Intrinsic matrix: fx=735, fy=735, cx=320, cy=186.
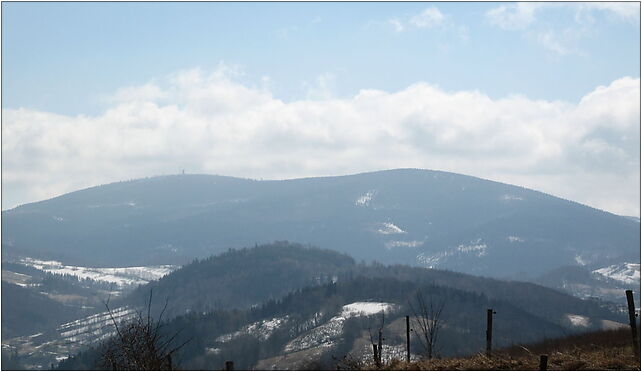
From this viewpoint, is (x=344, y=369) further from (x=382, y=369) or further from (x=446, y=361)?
(x=446, y=361)

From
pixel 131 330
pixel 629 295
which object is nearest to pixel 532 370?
pixel 629 295

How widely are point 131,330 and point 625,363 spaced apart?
17.3m

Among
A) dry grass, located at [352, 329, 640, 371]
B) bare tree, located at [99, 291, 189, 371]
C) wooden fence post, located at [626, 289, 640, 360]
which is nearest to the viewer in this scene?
→ wooden fence post, located at [626, 289, 640, 360]

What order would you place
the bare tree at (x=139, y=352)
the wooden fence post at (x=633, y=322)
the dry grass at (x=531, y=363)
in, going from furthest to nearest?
the bare tree at (x=139, y=352), the dry grass at (x=531, y=363), the wooden fence post at (x=633, y=322)

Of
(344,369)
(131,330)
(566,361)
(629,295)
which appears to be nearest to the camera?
(629,295)

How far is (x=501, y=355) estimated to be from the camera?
24.7 m

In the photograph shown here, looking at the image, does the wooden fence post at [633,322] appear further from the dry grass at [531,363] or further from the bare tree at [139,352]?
the bare tree at [139,352]

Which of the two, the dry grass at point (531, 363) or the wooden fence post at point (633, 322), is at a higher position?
the wooden fence post at point (633, 322)

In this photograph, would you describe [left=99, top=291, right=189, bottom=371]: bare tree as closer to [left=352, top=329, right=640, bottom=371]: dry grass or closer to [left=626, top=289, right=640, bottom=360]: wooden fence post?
[left=352, top=329, right=640, bottom=371]: dry grass

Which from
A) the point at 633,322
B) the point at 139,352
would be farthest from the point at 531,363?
the point at 139,352

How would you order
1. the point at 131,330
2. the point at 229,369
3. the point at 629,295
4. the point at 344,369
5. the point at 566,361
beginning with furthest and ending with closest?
the point at 131,330 → the point at 344,369 → the point at 566,361 → the point at 629,295 → the point at 229,369

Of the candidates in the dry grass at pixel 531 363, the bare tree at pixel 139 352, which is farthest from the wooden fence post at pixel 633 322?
the bare tree at pixel 139 352

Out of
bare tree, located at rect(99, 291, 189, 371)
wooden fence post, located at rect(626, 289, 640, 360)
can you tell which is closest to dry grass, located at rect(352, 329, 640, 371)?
wooden fence post, located at rect(626, 289, 640, 360)

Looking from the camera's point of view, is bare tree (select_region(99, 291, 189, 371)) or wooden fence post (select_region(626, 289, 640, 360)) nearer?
wooden fence post (select_region(626, 289, 640, 360))
